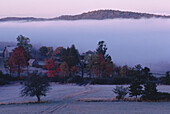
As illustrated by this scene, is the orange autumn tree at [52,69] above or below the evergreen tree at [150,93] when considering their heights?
above

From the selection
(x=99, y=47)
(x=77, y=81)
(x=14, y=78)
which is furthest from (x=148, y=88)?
(x=99, y=47)

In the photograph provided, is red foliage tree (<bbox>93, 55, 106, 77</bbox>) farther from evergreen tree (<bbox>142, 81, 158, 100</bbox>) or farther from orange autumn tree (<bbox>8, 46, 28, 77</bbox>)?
evergreen tree (<bbox>142, 81, 158, 100</bbox>)

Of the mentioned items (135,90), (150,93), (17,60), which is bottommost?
(150,93)

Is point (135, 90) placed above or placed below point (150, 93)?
above

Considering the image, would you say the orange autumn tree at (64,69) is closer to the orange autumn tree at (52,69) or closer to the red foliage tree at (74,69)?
the orange autumn tree at (52,69)

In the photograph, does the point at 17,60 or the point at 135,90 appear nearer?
the point at 135,90

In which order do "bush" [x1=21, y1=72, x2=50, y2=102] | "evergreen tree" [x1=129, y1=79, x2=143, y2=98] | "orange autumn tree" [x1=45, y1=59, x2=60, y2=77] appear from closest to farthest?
"bush" [x1=21, y1=72, x2=50, y2=102]
"evergreen tree" [x1=129, y1=79, x2=143, y2=98]
"orange autumn tree" [x1=45, y1=59, x2=60, y2=77]

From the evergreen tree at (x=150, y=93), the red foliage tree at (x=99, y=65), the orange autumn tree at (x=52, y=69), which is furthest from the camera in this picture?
the red foliage tree at (x=99, y=65)

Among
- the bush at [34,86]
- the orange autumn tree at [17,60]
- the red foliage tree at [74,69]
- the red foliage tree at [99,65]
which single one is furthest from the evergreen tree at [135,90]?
the orange autumn tree at [17,60]

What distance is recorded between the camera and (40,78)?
3403 cm

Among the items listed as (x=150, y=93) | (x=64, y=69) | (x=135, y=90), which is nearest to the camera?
(x=150, y=93)

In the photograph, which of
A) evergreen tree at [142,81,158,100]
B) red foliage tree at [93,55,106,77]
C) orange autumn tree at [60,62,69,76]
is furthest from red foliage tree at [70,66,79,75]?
evergreen tree at [142,81,158,100]

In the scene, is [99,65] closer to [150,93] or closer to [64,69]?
[64,69]

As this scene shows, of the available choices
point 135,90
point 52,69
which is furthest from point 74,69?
point 135,90
